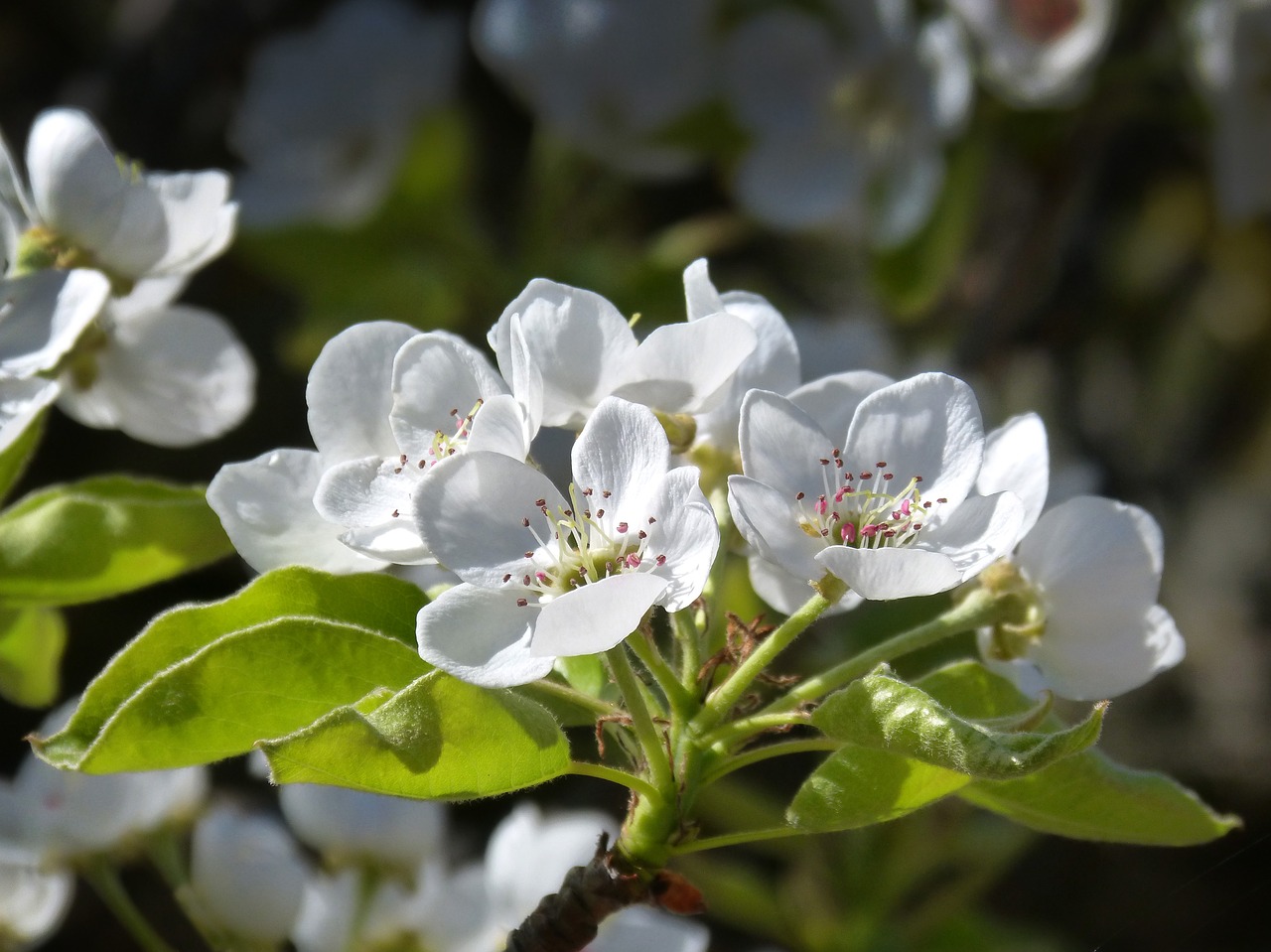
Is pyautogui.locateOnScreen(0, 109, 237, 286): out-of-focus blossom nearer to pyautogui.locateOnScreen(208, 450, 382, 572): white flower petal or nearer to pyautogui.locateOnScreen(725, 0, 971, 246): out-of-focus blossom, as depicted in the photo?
pyautogui.locateOnScreen(208, 450, 382, 572): white flower petal

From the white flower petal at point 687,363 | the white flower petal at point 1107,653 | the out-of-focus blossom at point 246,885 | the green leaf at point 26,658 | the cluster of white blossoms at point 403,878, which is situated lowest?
the cluster of white blossoms at point 403,878

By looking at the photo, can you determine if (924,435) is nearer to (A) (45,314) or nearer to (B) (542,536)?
(B) (542,536)

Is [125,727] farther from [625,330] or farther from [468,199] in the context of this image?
[468,199]

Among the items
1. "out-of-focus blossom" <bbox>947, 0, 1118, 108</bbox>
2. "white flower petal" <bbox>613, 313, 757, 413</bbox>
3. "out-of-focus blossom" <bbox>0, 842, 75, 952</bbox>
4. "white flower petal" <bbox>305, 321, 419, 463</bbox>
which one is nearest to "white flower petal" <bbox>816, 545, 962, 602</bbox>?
"white flower petal" <bbox>613, 313, 757, 413</bbox>

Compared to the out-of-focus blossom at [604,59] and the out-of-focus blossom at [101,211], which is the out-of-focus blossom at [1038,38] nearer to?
the out-of-focus blossom at [604,59]

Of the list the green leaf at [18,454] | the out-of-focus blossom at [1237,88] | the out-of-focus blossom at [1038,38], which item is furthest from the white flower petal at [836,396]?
the out-of-focus blossom at [1237,88]

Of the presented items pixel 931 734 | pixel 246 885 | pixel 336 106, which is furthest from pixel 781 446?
pixel 336 106

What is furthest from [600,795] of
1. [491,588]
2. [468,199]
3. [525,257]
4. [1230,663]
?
[491,588]
